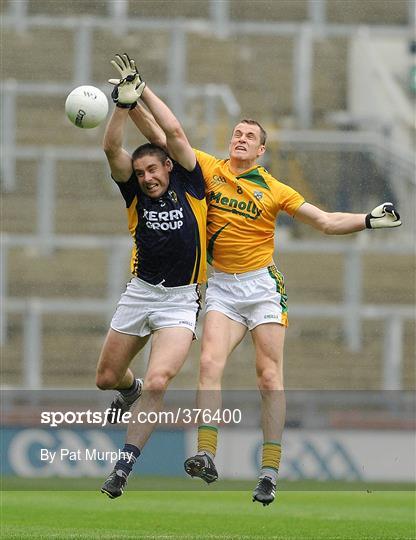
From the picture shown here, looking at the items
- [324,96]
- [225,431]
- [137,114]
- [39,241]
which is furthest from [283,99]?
[137,114]

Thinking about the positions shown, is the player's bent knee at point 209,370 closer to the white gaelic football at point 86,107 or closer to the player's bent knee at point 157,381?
the player's bent knee at point 157,381

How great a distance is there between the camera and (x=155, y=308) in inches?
416

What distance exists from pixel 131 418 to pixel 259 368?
3.03 ft

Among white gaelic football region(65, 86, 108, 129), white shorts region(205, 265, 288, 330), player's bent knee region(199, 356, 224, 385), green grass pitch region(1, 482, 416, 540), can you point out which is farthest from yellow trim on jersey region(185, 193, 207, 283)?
green grass pitch region(1, 482, 416, 540)

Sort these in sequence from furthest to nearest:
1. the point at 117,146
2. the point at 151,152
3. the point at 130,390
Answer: the point at 130,390 < the point at 151,152 < the point at 117,146

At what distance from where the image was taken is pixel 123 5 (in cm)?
2067

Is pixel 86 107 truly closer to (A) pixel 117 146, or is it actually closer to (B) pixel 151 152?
(A) pixel 117 146

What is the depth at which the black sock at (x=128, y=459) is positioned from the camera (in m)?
10.0

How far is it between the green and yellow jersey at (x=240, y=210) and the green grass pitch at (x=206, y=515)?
1.85 m

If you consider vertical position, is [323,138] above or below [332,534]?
above

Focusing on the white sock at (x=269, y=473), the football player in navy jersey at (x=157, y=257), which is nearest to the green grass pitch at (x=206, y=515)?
the white sock at (x=269, y=473)

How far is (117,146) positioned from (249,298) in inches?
55.2

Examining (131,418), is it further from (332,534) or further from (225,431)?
(225,431)

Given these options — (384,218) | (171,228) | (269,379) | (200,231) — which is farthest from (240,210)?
(269,379)
